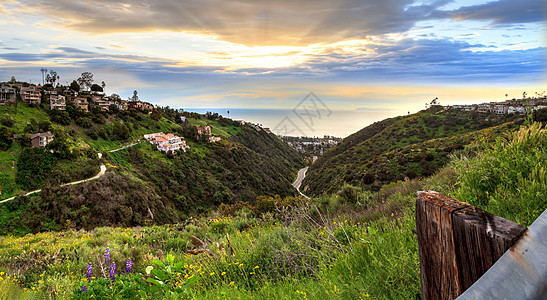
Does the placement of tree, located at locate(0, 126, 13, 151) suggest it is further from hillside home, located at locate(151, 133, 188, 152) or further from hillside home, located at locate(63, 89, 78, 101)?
hillside home, located at locate(63, 89, 78, 101)

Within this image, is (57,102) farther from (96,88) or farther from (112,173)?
(96,88)

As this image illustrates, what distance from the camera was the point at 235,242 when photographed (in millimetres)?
4512

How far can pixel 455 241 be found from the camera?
106 centimetres

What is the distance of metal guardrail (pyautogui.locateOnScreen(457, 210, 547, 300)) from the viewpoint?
1.91 ft

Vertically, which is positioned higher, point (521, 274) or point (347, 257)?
point (521, 274)

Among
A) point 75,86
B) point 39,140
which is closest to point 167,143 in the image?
point 39,140

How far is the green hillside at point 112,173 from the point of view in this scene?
28781 millimetres

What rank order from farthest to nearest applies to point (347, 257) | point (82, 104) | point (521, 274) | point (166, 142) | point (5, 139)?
point (82, 104), point (166, 142), point (5, 139), point (347, 257), point (521, 274)

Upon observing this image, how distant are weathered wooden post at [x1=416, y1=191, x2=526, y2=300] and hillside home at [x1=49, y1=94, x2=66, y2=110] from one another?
68.7 meters

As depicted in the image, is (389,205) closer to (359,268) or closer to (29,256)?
(359,268)

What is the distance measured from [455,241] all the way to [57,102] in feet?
231

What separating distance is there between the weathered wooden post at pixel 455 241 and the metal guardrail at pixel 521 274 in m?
0.22

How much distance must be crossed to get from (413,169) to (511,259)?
73.8 ft

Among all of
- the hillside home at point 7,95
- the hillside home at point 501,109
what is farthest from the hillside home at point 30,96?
the hillside home at point 501,109
